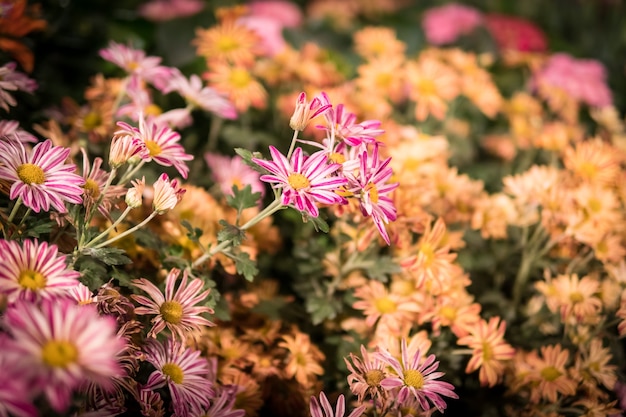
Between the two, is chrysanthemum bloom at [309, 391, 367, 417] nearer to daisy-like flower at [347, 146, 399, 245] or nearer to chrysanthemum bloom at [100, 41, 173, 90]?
daisy-like flower at [347, 146, 399, 245]

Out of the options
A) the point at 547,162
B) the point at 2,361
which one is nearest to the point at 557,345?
the point at 547,162

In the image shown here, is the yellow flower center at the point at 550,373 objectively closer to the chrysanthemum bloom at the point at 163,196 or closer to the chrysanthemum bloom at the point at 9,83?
the chrysanthemum bloom at the point at 163,196

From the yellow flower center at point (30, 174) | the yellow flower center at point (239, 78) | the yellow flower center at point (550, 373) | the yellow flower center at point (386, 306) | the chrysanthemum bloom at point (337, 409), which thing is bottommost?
the yellow flower center at point (550, 373)

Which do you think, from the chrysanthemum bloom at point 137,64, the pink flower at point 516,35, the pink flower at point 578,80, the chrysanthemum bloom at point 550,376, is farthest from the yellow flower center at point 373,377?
the pink flower at point 516,35

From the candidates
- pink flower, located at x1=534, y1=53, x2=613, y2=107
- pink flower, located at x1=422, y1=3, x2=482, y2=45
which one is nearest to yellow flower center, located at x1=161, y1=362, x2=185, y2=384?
pink flower, located at x1=534, y1=53, x2=613, y2=107

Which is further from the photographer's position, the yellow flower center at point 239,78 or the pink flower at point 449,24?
the pink flower at point 449,24

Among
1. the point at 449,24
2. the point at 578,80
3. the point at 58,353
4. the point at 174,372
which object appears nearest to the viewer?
the point at 58,353

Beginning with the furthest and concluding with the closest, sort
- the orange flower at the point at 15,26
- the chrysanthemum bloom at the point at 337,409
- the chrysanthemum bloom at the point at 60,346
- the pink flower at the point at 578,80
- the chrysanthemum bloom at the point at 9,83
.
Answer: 1. the pink flower at the point at 578,80
2. the orange flower at the point at 15,26
3. the chrysanthemum bloom at the point at 9,83
4. the chrysanthemum bloom at the point at 337,409
5. the chrysanthemum bloom at the point at 60,346

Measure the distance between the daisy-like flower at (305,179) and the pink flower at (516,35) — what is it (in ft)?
4.18

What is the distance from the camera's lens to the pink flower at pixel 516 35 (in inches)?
62.9

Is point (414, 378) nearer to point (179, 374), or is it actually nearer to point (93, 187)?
point (179, 374)

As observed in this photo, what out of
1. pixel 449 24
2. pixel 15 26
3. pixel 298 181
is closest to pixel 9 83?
pixel 15 26

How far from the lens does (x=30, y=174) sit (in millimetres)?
566

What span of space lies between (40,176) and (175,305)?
0.20 meters
